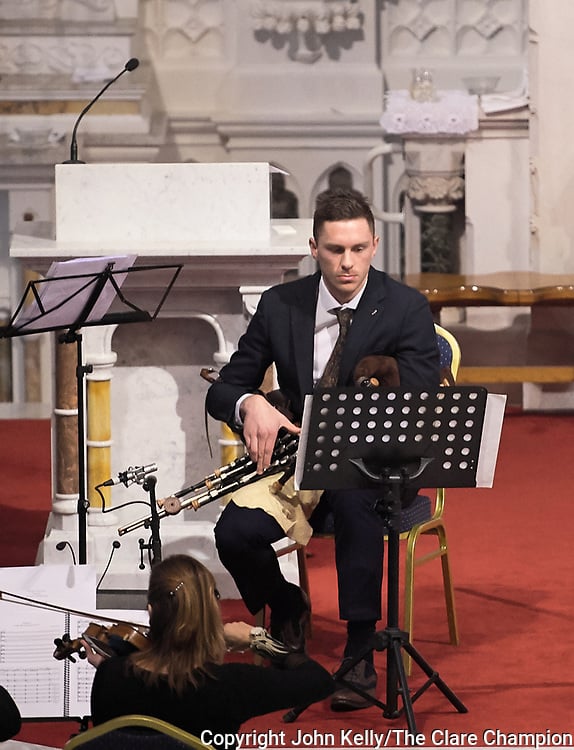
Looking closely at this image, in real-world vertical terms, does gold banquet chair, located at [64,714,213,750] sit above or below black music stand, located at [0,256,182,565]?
below

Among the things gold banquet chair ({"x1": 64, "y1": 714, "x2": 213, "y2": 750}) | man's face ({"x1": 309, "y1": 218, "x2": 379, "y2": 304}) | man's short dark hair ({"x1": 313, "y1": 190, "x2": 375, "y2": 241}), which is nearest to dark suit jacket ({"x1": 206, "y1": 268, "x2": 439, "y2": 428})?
man's face ({"x1": 309, "y1": 218, "x2": 379, "y2": 304})

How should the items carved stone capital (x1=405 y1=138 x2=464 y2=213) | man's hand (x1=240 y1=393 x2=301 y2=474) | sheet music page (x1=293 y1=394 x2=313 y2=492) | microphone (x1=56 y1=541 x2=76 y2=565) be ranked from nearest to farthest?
sheet music page (x1=293 y1=394 x2=313 y2=492) → man's hand (x1=240 y1=393 x2=301 y2=474) → microphone (x1=56 y1=541 x2=76 y2=565) → carved stone capital (x1=405 y1=138 x2=464 y2=213)

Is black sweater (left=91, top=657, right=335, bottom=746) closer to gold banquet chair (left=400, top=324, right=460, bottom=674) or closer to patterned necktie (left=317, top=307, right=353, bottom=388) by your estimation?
gold banquet chair (left=400, top=324, right=460, bottom=674)

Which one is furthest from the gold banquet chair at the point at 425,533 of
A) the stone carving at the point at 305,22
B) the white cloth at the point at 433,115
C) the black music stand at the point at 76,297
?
the stone carving at the point at 305,22

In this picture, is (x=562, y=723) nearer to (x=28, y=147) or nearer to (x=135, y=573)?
(x=135, y=573)

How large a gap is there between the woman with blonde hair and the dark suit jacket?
134 centimetres

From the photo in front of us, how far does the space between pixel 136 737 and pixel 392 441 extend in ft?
3.97

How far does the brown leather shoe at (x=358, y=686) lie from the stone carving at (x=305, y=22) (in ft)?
21.3

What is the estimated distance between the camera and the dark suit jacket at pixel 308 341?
436cm

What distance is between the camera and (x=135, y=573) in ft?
17.3

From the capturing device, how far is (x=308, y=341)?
4.44m

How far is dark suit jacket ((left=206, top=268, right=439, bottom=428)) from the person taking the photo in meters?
4.36

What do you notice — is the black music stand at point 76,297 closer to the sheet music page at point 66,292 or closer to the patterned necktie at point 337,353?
the sheet music page at point 66,292

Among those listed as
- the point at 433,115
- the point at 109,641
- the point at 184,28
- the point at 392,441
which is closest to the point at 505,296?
the point at 433,115
